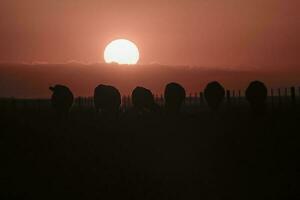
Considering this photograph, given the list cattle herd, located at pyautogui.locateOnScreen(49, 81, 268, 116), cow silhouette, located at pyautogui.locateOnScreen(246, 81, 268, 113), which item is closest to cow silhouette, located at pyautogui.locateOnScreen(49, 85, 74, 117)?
cattle herd, located at pyautogui.locateOnScreen(49, 81, 268, 116)

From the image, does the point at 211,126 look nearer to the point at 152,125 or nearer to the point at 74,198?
the point at 152,125

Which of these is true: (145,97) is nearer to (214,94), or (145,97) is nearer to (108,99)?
(108,99)

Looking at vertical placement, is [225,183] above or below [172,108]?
below

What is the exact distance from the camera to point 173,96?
42.2m

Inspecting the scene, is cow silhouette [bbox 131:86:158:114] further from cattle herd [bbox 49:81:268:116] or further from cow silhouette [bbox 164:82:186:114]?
cow silhouette [bbox 164:82:186:114]

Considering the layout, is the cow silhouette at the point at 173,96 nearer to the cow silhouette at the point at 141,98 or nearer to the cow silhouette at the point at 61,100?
the cow silhouette at the point at 141,98

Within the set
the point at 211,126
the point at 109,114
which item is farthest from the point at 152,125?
the point at 109,114

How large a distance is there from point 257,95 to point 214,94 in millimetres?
4651

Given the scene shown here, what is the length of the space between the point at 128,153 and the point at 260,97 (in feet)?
67.1

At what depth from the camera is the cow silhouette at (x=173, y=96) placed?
41.6m

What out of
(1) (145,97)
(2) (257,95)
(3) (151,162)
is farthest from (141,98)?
(3) (151,162)

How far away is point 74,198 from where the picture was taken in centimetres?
1438

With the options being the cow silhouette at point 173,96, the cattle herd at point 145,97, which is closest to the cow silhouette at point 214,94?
the cattle herd at point 145,97

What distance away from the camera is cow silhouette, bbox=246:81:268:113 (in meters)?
37.1
